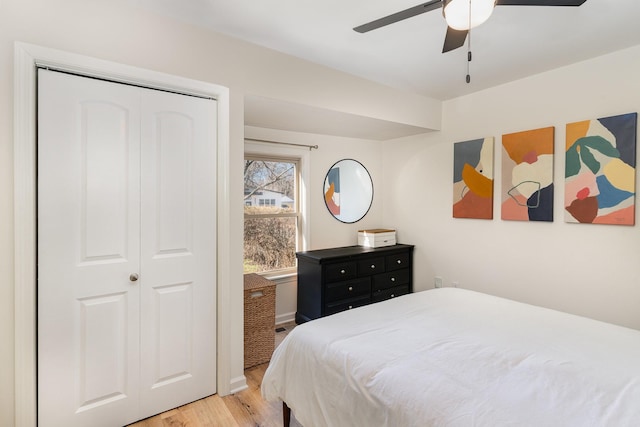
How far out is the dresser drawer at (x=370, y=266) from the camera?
3.49m

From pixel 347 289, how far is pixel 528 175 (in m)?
1.98

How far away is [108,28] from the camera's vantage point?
5.99 feet

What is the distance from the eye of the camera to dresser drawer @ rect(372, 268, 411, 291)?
363 cm

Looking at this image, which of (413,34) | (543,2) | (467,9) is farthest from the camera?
(413,34)

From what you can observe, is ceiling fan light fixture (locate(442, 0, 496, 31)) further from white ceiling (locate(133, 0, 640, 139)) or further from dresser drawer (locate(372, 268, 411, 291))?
dresser drawer (locate(372, 268, 411, 291))

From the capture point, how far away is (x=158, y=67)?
198 cm

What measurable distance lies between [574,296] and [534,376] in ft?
6.21

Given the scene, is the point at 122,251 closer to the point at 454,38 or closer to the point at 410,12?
the point at 410,12

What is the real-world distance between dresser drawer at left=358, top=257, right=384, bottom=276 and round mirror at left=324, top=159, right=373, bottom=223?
0.68 meters

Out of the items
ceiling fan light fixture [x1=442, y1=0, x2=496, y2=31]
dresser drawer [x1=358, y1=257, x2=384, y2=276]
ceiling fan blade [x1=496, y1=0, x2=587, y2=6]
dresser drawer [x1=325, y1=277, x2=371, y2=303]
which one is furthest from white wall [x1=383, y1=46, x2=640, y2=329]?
ceiling fan light fixture [x1=442, y1=0, x2=496, y2=31]

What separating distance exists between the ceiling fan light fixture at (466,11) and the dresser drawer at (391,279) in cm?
269

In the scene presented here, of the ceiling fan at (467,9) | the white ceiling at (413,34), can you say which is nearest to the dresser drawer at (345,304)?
the white ceiling at (413,34)

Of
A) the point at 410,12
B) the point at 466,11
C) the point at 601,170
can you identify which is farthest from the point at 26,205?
the point at 601,170

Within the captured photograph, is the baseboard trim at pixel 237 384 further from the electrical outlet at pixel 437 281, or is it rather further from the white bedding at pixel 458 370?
the electrical outlet at pixel 437 281
